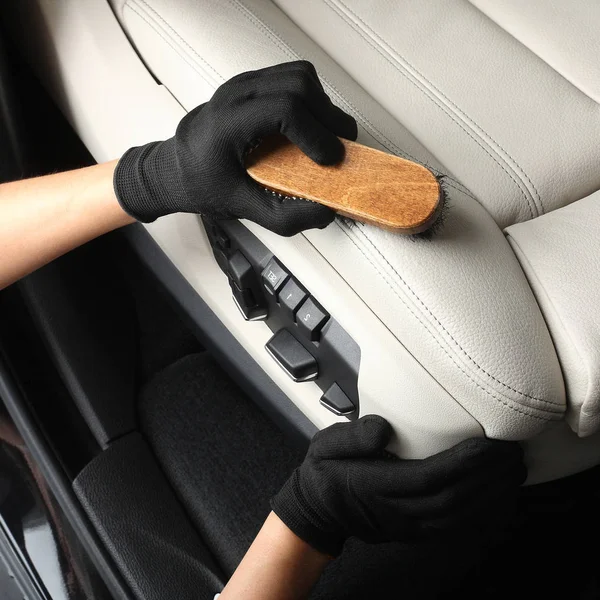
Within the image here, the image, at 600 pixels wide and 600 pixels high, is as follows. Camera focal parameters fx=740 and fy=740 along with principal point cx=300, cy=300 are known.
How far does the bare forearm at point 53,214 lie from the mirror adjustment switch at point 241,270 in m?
0.14

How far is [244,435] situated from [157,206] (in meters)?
0.48

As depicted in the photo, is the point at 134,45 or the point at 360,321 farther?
the point at 134,45

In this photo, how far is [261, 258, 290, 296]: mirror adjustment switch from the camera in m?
0.87

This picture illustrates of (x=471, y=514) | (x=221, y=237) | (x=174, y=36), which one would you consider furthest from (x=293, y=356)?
(x=174, y=36)

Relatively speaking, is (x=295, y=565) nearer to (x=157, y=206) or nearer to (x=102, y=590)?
(x=102, y=590)

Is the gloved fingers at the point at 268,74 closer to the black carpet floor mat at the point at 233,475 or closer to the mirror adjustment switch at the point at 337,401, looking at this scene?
the mirror adjustment switch at the point at 337,401

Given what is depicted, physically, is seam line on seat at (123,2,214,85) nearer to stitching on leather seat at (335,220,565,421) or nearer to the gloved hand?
the gloved hand

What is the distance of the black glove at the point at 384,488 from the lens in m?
0.79

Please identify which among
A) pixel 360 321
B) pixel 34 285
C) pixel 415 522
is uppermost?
pixel 34 285

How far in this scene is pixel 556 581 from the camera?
1.27 m

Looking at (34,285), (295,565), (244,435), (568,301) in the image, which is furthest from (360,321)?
(34,285)

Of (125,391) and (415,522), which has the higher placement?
(125,391)

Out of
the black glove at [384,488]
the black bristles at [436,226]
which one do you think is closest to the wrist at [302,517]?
the black glove at [384,488]

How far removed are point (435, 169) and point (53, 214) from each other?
47 centimetres
